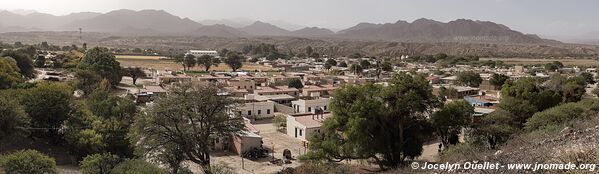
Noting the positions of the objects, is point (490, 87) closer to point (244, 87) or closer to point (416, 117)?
point (244, 87)

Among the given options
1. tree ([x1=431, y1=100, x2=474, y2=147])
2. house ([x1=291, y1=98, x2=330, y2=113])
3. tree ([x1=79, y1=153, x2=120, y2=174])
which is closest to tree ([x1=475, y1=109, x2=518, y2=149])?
tree ([x1=431, y1=100, x2=474, y2=147])

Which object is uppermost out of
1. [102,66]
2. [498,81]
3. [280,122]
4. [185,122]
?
[185,122]

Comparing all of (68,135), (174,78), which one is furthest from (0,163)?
(174,78)

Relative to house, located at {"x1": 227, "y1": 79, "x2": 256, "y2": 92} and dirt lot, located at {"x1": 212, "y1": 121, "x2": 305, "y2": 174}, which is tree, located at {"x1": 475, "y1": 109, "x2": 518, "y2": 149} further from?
house, located at {"x1": 227, "y1": 79, "x2": 256, "y2": 92}

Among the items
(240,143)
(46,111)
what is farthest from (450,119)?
(46,111)

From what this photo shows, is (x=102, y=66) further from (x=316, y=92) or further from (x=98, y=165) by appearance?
(x=98, y=165)

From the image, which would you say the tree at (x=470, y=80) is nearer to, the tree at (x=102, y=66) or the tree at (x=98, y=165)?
the tree at (x=102, y=66)

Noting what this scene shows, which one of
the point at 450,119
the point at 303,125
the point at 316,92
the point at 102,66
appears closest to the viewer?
the point at 450,119
